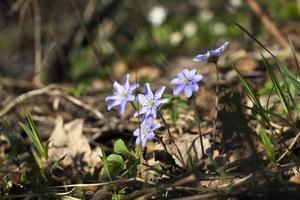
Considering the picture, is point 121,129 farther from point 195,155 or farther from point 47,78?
point 47,78

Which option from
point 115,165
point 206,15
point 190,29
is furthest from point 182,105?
point 206,15

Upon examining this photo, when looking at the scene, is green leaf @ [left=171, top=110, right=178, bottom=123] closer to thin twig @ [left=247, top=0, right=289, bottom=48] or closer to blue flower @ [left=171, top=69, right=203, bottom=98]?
blue flower @ [left=171, top=69, right=203, bottom=98]

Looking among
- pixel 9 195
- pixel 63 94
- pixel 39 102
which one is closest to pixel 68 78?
pixel 39 102

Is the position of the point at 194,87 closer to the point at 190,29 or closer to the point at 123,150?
the point at 123,150

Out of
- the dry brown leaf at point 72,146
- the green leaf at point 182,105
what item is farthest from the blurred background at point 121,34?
the green leaf at point 182,105

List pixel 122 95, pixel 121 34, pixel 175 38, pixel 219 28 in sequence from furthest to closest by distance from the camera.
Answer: pixel 175 38
pixel 121 34
pixel 219 28
pixel 122 95

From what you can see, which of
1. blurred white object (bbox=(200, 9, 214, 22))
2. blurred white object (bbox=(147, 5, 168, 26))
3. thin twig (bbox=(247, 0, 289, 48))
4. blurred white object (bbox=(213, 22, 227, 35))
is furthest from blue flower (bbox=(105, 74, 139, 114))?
blurred white object (bbox=(147, 5, 168, 26))

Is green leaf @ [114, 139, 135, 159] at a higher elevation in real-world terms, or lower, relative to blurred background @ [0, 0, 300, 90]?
lower

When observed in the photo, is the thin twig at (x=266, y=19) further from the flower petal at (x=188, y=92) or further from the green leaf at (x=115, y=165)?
the green leaf at (x=115, y=165)

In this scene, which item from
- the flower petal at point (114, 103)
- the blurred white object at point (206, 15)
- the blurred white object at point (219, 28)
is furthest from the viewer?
the blurred white object at point (206, 15)
